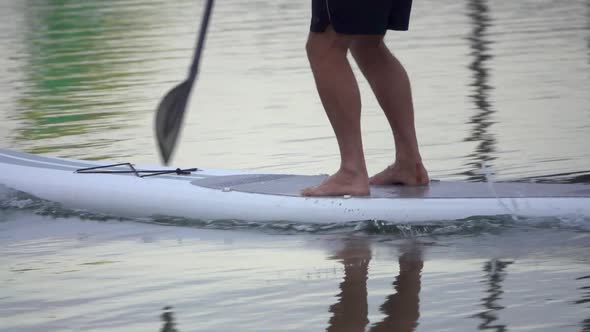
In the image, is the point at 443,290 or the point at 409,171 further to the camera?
the point at 409,171

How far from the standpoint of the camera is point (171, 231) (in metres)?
5.97

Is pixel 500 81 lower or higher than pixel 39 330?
lower

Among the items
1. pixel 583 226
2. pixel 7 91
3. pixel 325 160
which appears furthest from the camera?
pixel 7 91

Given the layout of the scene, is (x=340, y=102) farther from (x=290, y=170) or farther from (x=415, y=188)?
(x=290, y=170)

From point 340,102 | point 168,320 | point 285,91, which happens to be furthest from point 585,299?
point 285,91

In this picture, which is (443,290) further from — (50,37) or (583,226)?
(50,37)

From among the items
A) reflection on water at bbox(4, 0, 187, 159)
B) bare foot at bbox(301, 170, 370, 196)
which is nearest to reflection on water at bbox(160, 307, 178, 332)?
bare foot at bbox(301, 170, 370, 196)

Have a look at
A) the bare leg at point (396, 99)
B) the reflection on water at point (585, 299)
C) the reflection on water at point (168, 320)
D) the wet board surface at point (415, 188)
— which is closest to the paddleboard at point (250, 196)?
the wet board surface at point (415, 188)

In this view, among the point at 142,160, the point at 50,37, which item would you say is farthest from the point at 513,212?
the point at 50,37

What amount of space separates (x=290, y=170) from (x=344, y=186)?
1284mm

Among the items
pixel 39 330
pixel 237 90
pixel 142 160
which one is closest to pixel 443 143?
pixel 142 160

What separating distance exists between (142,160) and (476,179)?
2.00 m

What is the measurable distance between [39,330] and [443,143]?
388cm

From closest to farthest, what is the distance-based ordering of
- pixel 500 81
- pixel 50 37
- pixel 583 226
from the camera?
pixel 583 226 < pixel 500 81 < pixel 50 37
